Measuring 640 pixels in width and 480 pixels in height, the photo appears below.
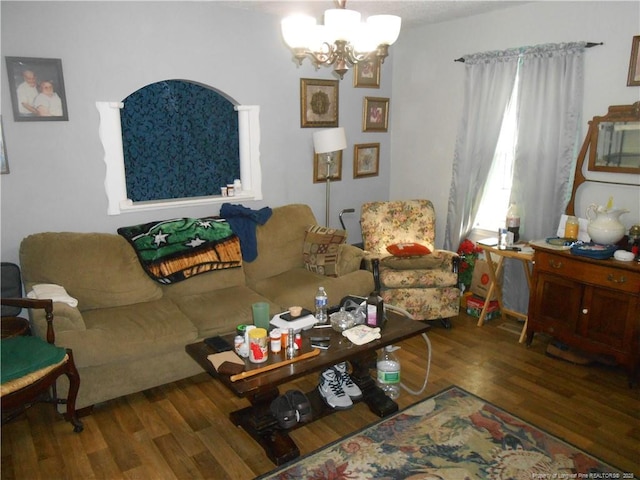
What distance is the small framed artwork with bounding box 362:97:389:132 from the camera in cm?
486

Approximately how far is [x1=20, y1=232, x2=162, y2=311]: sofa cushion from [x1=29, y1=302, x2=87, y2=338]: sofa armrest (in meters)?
0.37

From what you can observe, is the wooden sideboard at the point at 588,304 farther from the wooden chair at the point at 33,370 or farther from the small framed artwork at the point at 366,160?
the wooden chair at the point at 33,370

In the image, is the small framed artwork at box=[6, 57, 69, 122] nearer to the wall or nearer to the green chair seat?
the wall

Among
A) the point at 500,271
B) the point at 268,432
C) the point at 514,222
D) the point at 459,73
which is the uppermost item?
the point at 459,73

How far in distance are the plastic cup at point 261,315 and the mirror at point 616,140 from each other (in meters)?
2.69

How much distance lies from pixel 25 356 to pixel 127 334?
0.56m

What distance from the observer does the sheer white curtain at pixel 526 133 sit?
12.0 feet

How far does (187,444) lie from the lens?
8.36ft

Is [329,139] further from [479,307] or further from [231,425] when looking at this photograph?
[231,425]

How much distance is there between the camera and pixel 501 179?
14.1ft

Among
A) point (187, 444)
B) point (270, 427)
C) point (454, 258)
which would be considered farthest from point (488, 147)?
point (187, 444)

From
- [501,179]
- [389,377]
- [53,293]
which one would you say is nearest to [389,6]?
[501,179]

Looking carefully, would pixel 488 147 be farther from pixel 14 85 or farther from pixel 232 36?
pixel 14 85

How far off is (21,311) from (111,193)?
1043 mm
